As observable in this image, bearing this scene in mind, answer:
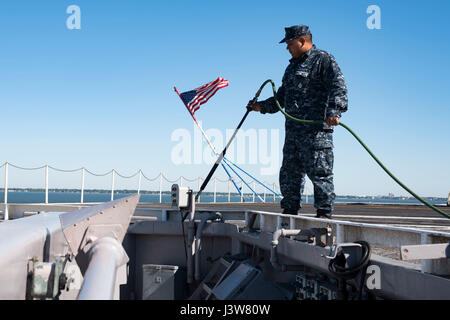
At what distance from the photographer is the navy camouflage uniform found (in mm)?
5074

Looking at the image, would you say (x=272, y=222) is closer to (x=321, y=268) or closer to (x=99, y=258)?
(x=321, y=268)

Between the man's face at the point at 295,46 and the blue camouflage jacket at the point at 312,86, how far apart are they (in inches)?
2.5

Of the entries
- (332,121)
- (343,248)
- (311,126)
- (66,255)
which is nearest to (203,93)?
(311,126)

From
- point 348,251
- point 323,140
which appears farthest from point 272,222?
point 348,251

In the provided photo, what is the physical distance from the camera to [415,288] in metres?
2.61

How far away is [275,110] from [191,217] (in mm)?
2168

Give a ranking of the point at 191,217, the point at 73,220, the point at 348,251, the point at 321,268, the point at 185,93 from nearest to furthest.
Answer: the point at 73,220, the point at 348,251, the point at 321,268, the point at 191,217, the point at 185,93

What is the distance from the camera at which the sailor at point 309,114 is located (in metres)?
5.07

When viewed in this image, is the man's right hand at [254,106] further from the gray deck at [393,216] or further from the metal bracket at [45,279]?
the metal bracket at [45,279]

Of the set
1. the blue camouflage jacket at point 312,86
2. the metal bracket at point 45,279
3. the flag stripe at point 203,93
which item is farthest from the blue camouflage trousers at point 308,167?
the flag stripe at point 203,93

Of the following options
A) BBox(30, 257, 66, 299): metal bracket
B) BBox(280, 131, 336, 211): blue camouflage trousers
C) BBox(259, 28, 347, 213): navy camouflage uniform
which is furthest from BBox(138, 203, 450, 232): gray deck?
BBox(30, 257, 66, 299): metal bracket

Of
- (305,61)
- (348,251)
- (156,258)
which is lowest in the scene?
(156,258)

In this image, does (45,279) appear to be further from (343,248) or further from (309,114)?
(309,114)

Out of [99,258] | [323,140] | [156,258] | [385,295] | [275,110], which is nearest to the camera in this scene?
[99,258]
